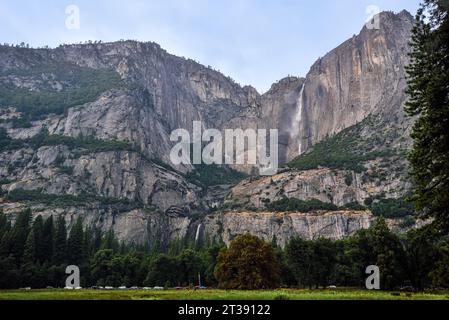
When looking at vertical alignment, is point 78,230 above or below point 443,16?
below

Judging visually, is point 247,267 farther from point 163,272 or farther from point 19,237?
point 19,237

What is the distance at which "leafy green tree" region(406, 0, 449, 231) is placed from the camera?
29.4 m

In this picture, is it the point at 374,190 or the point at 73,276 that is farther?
the point at 374,190

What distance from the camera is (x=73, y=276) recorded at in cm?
10775

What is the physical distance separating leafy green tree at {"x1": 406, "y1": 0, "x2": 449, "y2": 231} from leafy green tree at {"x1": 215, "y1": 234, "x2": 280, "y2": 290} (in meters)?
46.1

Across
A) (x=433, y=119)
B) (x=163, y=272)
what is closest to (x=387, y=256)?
(x=163, y=272)

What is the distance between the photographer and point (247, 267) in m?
75.1

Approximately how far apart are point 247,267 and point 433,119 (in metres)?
51.3

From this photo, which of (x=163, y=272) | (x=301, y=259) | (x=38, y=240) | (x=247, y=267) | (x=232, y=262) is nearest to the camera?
(x=247, y=267)

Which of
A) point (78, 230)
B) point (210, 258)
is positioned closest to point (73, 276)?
point (78, 230)

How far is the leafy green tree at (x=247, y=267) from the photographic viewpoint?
73875 mm

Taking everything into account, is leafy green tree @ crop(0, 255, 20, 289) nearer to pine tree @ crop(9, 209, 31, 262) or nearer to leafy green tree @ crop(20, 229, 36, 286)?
leafy green tree @ crop(20, 229, 36, 286)

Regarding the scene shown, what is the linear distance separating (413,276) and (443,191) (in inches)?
2711
